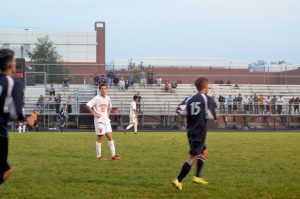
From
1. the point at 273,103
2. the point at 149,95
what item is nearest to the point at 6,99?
the point at 273,103

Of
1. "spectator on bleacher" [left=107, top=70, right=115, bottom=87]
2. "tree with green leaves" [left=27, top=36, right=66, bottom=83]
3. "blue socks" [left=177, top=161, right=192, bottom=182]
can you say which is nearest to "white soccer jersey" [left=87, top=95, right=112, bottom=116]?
"blue socks" [left=177, top=161, right=192, bottom=182]

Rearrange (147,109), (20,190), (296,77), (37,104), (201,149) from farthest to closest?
(296,77), (147,109), (37,104), (201,149), (20,190)

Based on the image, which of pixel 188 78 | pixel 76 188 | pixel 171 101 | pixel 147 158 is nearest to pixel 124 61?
pixel 188 78

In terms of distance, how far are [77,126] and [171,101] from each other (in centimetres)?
867

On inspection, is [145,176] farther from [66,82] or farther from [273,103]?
[66,82]

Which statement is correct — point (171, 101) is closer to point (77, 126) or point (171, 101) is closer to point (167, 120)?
point (167, 120)

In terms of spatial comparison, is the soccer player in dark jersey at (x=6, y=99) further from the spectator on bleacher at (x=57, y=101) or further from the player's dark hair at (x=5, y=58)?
the spectator on bleacher at (x=57, y=101)

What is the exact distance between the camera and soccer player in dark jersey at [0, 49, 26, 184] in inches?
291

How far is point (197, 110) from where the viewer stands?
10.4 metres

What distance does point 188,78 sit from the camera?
5528cm

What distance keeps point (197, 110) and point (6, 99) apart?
12.9 ft

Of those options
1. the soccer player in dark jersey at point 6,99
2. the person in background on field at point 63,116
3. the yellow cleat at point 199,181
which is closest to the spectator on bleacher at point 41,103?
the person in background on field at point 63,116

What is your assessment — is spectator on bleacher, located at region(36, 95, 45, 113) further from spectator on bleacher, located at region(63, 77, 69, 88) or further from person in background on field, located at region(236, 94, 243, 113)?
person in background on field, located at region(236, 94, 243, 113)

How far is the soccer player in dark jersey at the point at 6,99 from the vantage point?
24.3 feet
